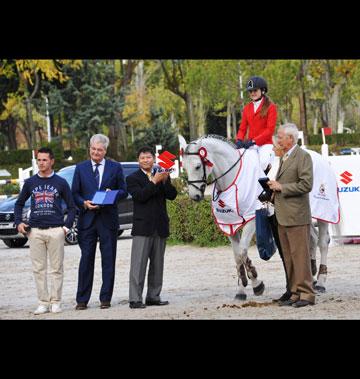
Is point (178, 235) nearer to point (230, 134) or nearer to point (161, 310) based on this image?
point (161, 310)

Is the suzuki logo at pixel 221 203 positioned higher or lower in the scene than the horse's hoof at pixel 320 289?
higher

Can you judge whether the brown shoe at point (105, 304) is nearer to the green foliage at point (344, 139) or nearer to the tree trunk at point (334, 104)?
the green foliage at point (344, 139)

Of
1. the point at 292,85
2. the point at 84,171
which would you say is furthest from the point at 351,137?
the point at 84,171

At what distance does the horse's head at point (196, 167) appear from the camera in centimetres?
1230

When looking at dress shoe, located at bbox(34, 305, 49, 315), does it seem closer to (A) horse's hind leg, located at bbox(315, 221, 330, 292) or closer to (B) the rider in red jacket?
(B) the rider in red jacket

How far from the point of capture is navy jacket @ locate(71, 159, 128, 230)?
1222 centimetres

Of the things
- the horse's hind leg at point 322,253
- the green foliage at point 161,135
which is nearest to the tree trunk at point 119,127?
the green foliage at point 161,135

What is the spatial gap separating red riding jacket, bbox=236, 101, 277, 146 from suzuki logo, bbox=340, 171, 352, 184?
5.72 m

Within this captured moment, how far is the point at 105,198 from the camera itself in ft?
39.5

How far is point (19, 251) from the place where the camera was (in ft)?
70.2

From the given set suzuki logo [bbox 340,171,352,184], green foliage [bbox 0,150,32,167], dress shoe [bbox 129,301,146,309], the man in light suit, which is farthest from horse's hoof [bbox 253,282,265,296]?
green foliage [bbox 0,150,32,167]

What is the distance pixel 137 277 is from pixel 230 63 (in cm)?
4523

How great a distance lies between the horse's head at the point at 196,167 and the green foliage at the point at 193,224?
269 inches
